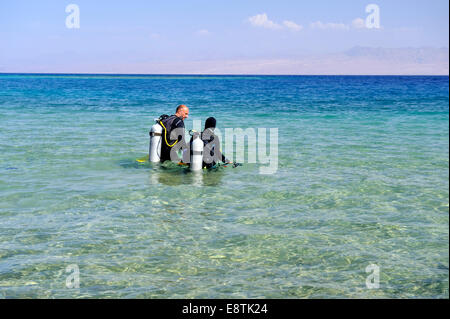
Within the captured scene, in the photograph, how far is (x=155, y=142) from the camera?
12898 millimetres

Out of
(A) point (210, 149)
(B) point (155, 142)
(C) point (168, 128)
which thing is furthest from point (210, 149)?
(B) point (155, 142)

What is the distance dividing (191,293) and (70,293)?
1349 millimetres

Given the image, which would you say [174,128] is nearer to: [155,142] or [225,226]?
[155,142]

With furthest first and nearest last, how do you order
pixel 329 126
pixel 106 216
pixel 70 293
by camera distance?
1. pixel 329 126
2. pixel 106 216
3. pixel 70 293

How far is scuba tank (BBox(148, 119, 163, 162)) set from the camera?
12789mm

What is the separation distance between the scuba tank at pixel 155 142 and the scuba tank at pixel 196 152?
4.13ft

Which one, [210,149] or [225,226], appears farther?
[210,149]

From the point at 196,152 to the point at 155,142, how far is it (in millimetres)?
1483

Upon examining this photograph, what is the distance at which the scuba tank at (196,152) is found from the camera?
470 inches

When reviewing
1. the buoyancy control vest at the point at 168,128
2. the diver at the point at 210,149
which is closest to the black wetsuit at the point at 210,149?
the diver at the point at 210,149

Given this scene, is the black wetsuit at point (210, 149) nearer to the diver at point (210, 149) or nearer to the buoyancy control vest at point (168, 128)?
the diver at point (210, 149)
